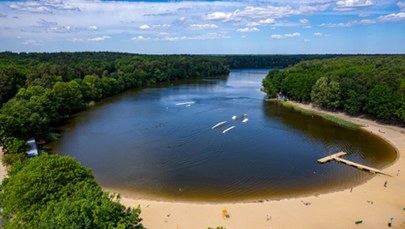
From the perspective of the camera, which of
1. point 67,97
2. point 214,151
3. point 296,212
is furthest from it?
point 67,97

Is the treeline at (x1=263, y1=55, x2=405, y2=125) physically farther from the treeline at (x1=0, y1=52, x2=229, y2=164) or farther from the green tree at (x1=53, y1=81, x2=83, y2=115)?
the green tree at (x1=53, y1=81, x2=83, y2=115)

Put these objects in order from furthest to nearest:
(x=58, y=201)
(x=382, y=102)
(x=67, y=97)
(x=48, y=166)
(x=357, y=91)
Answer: (x=67, y=97), (x=357, y=91), (x=382, y=102), (x=48, y=166), (x=58, y=201)

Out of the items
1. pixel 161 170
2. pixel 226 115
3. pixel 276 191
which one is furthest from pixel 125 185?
pixel 226 115

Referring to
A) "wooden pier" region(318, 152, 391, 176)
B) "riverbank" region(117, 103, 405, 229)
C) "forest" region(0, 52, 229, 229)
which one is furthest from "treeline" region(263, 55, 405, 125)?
"forest" region(0, 52, 229, 229)

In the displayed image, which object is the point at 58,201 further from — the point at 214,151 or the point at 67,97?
the point at 67,97

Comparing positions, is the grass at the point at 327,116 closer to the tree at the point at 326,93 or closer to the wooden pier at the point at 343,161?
the tree at the point at 326,93

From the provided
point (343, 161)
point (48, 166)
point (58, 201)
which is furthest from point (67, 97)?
point (343, 161)
